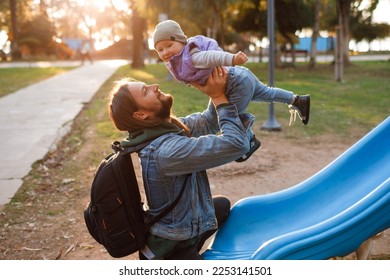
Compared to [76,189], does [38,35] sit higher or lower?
higher

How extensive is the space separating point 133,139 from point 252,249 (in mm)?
960

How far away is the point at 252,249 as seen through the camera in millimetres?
2707

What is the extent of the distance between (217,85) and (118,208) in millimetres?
659

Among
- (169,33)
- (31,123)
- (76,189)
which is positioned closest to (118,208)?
(169,33)

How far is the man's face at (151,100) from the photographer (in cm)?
212

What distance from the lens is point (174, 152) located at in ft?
6.70

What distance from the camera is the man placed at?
206 centimetres

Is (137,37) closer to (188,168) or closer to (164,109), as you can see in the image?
(164,109)

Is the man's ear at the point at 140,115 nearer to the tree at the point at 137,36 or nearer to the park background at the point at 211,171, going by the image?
the park background at the point at 211,171

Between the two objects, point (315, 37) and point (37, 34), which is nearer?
point (315, 37)

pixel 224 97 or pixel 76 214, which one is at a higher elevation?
pixel 224 97

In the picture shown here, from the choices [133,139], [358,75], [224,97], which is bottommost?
[358,75]
